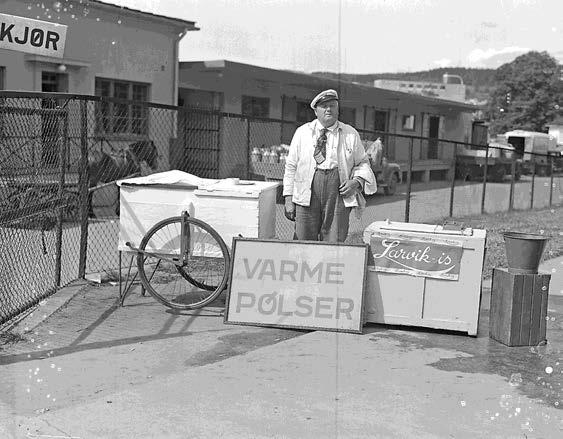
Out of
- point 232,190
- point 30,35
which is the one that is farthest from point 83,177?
point 30,35

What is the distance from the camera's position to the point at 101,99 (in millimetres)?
7457

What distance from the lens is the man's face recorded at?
672 centimetres

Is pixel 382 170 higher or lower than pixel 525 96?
lower

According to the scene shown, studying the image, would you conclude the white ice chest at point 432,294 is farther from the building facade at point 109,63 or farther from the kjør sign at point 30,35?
the building facade at point 109,63

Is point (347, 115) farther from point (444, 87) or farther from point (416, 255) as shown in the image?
point (416, 255)

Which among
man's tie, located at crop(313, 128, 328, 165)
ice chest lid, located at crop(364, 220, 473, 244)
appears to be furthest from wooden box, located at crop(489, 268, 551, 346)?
man's tie, located at crop(313, 128, 328, 165)

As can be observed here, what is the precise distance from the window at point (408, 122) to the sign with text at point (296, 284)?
90.3 feet

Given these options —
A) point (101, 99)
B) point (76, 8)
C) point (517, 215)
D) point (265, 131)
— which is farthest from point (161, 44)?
point (101, 99)

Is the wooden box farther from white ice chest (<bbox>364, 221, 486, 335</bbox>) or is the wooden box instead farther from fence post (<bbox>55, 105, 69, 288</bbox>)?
fence post (<bbox>55, 105, 69, 288</bbox>)

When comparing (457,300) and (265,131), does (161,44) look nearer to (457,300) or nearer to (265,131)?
(265,131)

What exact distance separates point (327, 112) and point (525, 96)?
59.2m

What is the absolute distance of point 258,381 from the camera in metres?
4.79

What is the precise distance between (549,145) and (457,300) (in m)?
48.0

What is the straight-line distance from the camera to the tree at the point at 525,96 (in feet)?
190
